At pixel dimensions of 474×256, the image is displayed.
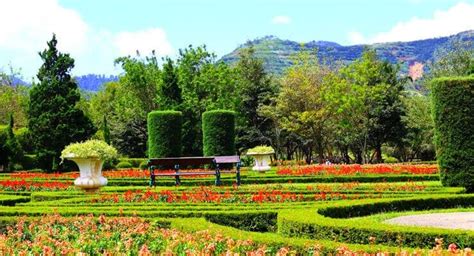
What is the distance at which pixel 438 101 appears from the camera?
56.5 feet

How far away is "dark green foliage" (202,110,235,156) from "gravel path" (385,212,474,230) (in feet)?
62.3

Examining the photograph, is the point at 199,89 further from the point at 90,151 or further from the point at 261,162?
the point at 90,151

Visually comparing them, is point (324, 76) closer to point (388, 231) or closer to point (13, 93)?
point (13, 93)

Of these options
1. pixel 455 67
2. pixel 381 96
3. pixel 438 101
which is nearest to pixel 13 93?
pixel 381 96

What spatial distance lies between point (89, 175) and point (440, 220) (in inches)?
366

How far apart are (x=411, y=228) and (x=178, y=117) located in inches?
926

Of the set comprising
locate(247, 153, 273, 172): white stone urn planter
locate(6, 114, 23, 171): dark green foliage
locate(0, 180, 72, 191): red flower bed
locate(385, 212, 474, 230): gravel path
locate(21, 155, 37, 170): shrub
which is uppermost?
locate(6, 114, 23, 171): dark green foliage

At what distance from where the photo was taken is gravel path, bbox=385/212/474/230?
10070 millimetres

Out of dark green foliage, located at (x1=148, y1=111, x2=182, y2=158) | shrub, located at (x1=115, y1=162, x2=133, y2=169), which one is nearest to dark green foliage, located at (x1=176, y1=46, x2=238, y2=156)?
shrub, located at (x1=115, y1=162, x2=133, y2=169)

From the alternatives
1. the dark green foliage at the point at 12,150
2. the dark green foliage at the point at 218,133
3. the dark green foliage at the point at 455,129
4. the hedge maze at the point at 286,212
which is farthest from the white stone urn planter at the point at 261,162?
the dark green foliage at the point at 12,150

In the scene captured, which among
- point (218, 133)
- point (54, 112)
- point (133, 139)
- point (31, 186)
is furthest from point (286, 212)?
point (133, 139)

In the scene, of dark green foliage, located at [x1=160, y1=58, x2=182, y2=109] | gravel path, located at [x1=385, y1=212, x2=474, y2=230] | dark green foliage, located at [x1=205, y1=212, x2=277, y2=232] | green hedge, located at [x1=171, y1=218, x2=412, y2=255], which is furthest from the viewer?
dark green foliage, located at [x1=160, y1=58, x2=182, y2=109]

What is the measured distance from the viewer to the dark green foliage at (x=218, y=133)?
3031 cm

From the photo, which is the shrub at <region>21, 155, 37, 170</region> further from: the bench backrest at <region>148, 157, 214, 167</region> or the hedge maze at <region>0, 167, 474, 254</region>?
the bench backrest at <region>148, 157, 214, 167</region>
